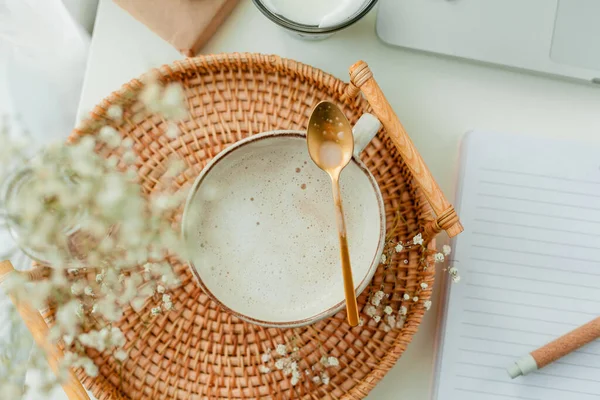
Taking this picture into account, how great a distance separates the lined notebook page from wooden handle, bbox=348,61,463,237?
0.58 ft

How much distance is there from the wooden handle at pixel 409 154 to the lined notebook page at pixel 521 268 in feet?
0.58

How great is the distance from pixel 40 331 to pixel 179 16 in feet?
1.31

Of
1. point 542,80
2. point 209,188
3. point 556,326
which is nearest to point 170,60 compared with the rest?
point 209,188

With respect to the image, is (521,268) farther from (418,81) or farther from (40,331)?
(40,331)

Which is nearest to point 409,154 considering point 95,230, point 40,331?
point 95,230

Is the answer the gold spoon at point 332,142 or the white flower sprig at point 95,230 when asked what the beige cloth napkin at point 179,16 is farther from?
the gold spoon at point 332,142

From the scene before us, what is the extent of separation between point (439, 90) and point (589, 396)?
0.44 meters

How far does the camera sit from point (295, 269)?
0.62m

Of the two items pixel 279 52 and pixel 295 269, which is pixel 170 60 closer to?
pixel 279 52

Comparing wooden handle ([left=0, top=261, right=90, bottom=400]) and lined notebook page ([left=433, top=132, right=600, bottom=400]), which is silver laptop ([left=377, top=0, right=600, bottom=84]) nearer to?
lined notebook page ([left=433, top=132, right=600, bottom=400])

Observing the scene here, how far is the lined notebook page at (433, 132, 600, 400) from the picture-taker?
724 millimetres

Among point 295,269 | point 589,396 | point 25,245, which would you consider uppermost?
point 25,245

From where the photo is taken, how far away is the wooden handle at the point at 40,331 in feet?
1.89

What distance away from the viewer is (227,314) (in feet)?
2.12
